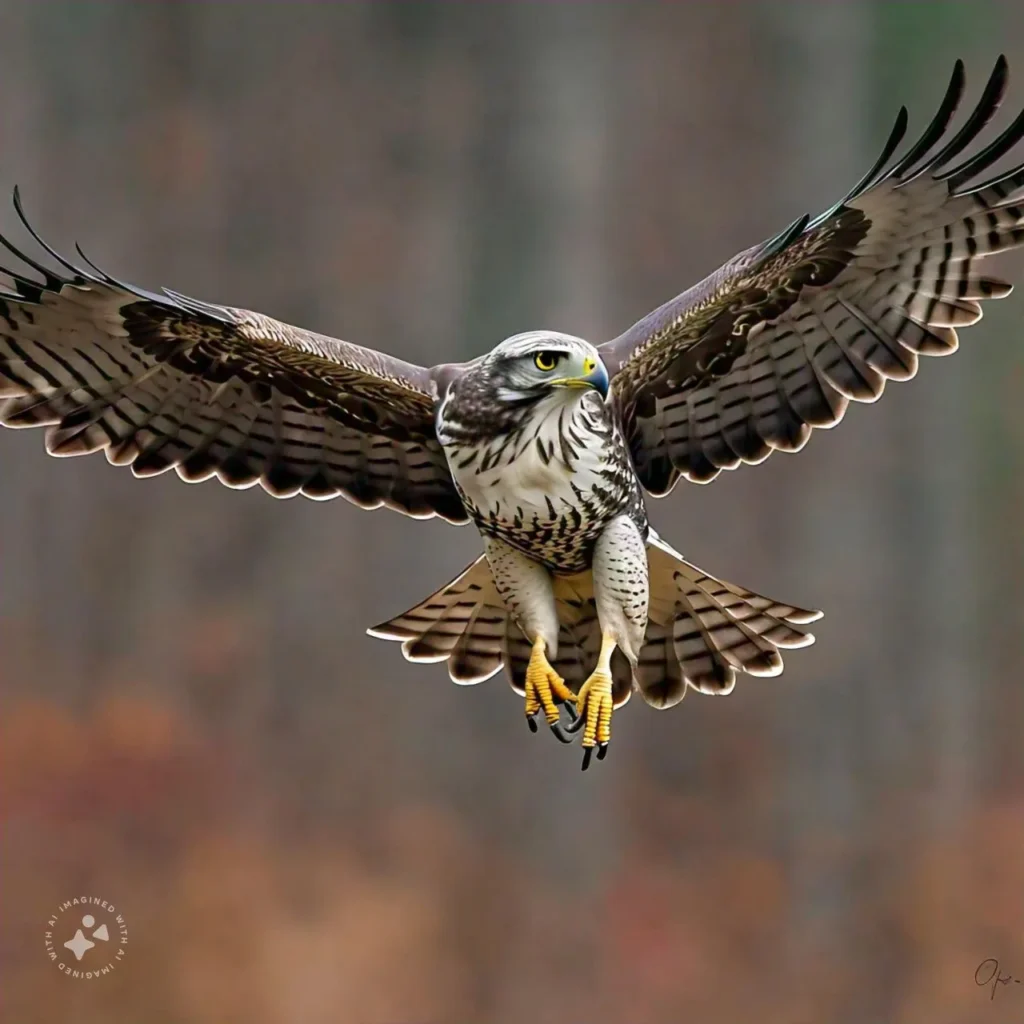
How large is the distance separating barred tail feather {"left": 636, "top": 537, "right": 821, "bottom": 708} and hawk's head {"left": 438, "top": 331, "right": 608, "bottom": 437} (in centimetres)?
77

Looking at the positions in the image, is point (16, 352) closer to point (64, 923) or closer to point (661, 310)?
point (661, 310)

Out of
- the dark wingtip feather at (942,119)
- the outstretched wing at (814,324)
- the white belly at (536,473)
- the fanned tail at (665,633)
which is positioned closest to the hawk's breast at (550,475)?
the white belly at (536,473)

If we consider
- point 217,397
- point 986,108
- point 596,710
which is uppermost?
point 217,397

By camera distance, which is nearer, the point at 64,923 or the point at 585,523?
the point at 585,523

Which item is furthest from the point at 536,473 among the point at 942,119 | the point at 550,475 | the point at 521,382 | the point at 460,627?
the point at 942,119

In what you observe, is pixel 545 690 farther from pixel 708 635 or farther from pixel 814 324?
pixel 814 324

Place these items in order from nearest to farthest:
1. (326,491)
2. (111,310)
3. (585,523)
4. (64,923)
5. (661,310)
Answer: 1. (585,523)
2. (661,310)
3. (111,310)
4. (326,491)
5. (64,923)

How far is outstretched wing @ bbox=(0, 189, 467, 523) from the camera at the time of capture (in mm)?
2961

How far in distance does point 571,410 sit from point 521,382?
0.11 metres

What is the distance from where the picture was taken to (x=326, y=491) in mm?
3252

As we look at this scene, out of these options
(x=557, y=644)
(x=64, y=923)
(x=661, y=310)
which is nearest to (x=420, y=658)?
(x=557, y=644)

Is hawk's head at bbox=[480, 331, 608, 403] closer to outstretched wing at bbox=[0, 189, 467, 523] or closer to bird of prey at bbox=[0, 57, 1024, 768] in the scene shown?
bird of prey at bbox=[0, 57, 1024, 768]

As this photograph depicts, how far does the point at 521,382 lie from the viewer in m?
2.47

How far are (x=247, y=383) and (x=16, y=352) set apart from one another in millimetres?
472
